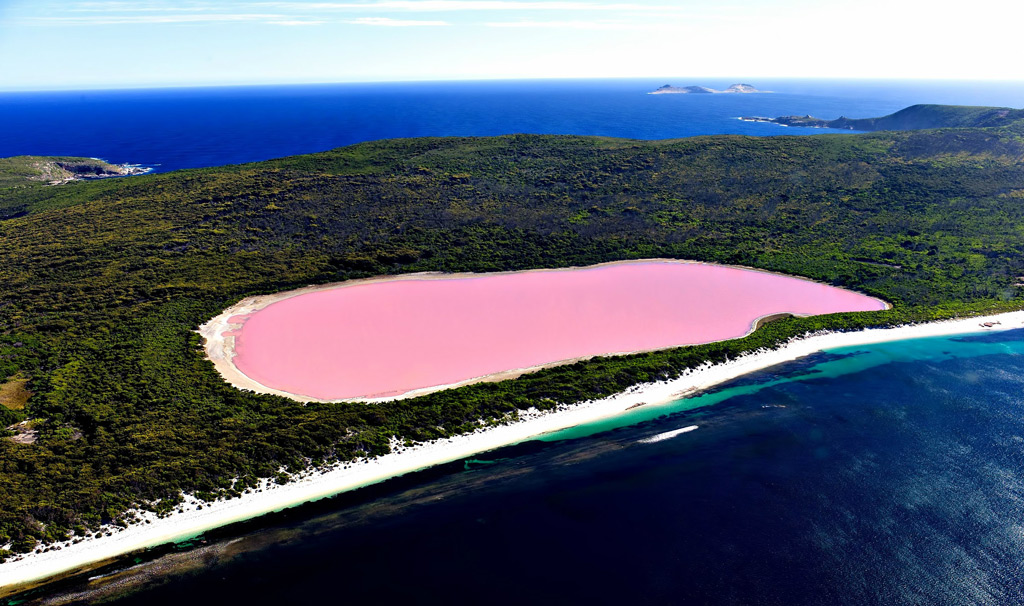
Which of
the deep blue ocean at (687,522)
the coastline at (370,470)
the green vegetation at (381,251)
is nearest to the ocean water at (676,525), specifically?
the deep blue ocean at (687,522)

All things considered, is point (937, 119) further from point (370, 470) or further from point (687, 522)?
point (370, 470)

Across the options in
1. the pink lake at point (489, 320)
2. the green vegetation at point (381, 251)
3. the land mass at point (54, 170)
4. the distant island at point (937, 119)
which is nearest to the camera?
the green vegetation at point (381, 251)

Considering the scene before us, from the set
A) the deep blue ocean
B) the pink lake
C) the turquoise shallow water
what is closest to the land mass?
the pink lake

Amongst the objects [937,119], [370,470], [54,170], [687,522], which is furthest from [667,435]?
[937,119]

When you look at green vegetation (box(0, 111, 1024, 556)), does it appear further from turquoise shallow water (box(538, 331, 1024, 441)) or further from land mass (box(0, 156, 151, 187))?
land mass (box(0, 156, 151, 187))

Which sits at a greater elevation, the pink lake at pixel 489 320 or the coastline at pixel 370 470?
the pink lake at pixel 489 320

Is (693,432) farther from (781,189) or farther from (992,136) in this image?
(992,136)

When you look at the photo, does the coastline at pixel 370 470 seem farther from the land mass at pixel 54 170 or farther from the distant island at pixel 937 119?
the land mass at pixel 54 170
